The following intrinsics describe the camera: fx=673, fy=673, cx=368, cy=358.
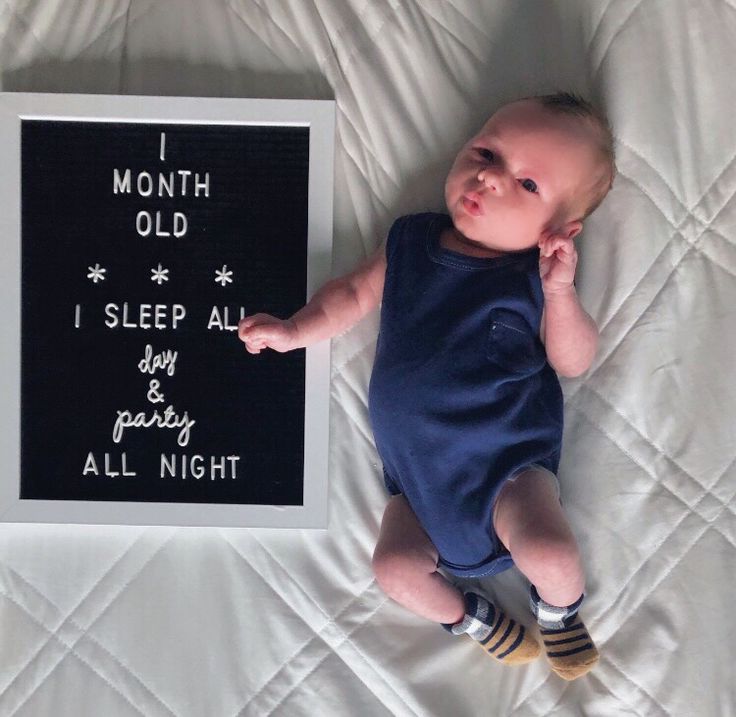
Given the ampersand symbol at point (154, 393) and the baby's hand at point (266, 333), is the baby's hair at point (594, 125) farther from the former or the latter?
the ampersand symbol at point (154, 393)

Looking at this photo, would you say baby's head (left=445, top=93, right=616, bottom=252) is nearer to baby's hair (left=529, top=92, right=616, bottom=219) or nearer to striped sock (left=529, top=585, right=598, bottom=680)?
baby's hair (left=529, top=92, right=616, bottom=219)

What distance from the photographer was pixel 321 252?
2.39ft

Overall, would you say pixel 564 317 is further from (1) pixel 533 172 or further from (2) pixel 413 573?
(2) pixel 413 573

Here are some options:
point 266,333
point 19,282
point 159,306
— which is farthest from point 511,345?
point 19,282

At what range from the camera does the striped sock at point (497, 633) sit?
0.70 metres

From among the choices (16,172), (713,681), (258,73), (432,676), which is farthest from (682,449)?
(16,172)

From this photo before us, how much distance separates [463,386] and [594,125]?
0.28 meters

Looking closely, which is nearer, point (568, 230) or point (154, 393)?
point (568, 230)

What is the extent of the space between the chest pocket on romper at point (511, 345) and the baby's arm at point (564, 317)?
0.07 feet

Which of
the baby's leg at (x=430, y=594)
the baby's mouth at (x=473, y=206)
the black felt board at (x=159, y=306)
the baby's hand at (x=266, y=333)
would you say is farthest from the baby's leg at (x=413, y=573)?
the baby's mouth at (x=473, y=206)

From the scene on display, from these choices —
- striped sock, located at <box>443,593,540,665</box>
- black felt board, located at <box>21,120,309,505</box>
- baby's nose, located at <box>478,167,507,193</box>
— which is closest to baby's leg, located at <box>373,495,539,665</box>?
striped sock, located at <box>443,593,540,665</box>

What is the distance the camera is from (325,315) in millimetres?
695

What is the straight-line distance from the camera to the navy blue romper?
0.67 metres

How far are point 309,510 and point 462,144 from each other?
428 millimetres
